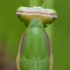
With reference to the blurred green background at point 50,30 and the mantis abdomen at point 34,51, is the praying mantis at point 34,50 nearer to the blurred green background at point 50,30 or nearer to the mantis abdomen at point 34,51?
the mantis abdomen at point 34,51

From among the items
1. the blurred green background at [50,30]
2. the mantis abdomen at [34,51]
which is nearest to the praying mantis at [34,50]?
the mantis abdomen at [34,51]

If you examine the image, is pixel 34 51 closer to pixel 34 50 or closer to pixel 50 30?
pixel 34 50

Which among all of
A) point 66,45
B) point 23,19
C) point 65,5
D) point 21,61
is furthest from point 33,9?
point 66,45

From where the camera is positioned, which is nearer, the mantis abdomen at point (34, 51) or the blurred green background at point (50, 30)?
the mantis abdomen at point (34, 51)

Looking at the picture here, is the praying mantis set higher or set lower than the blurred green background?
lower

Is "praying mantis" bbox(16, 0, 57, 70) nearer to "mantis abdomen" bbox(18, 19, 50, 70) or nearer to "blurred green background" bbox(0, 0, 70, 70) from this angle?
"mantis abdomen" bbox(18, 19, 50, 70)

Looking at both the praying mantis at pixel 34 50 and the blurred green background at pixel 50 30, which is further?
the blurred green background at pixel 50 30

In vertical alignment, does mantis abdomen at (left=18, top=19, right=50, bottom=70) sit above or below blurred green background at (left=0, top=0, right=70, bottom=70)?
below

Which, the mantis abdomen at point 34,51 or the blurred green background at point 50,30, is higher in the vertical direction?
the blurred green background at point 50,30

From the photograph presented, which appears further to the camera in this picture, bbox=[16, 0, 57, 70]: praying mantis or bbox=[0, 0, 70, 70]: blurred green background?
bbox=[0, 0, 70, 70]: blurred green background

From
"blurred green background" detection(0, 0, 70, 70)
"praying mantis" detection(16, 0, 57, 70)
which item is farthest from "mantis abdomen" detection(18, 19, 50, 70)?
"blurred green background" detection(0, 0, 70, 70)
